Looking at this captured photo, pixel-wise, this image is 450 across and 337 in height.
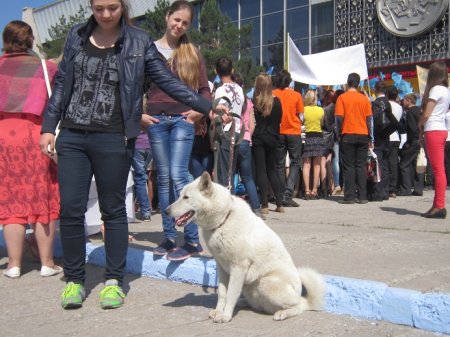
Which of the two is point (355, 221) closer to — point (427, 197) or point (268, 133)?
point (268, 133)

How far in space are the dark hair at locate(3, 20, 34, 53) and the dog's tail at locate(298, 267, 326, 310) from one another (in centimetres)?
299

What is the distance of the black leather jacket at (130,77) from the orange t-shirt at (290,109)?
5.14m

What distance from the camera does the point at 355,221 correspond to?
6992 mm

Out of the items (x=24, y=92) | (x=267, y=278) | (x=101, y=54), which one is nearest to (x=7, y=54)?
(x=24, y=92)

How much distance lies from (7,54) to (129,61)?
154 centimetres

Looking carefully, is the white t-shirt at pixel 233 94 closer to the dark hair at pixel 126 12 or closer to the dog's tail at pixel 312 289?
the dark hair at pixel 126 12

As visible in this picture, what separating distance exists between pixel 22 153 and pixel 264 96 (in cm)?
395

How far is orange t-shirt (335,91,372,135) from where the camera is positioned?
8812mm

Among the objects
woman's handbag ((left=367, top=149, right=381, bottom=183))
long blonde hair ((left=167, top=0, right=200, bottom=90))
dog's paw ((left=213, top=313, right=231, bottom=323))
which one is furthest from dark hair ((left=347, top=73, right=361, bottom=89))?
dog's paw ((left=213, top=313, right=231, bottom=323))

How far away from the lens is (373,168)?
9.34 metres

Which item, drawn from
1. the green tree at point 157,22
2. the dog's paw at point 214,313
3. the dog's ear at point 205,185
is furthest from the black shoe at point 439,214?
the green tree at point 157,22

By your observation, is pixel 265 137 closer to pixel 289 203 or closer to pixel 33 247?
pixel 289 203

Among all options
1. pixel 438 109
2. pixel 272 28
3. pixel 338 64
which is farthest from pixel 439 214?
pixel 272 28

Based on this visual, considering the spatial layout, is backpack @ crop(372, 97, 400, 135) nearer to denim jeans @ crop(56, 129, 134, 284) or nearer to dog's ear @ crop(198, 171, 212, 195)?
denim jeans @ crop(56, 129, 134, 284)
